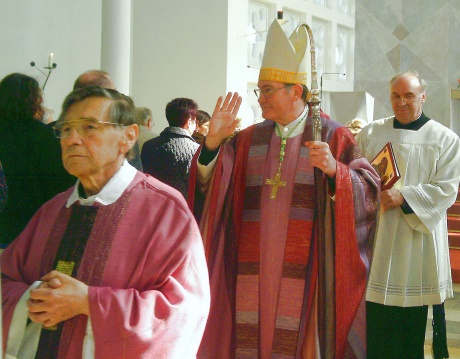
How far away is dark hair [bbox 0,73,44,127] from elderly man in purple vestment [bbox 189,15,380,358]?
2.73ft

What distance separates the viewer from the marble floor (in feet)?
18.8

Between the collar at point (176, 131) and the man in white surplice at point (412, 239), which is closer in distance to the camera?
the man in white surplice at point (412, 239)

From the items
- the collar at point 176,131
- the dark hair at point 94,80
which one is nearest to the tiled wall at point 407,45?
the collar at point 176,131

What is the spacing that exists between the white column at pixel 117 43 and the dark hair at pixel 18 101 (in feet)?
11.8

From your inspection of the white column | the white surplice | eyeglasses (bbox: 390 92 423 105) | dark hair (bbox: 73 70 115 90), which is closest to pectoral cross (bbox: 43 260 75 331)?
dark hair (bbox: 73 70 115 90)

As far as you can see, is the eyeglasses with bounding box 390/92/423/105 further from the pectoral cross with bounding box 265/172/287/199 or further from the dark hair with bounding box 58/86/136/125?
the dark hair with bounding box 58/86/136/125

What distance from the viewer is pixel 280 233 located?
12.0 ft

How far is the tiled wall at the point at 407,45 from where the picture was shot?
14.8m

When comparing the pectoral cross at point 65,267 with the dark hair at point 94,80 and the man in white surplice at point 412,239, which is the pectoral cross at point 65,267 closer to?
the dark hair at point 94,80

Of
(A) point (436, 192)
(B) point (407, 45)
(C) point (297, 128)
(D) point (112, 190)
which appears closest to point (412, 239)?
(A) point (436, 192)

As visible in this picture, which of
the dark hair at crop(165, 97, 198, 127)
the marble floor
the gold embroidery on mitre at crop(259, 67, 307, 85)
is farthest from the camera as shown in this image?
the marble floor

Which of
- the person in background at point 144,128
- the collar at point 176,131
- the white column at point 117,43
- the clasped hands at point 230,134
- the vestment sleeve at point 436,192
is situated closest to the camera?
the clasped hands at point 230,134

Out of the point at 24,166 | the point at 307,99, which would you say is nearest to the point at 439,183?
the point at 307,99

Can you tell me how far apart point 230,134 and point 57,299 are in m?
1.57
